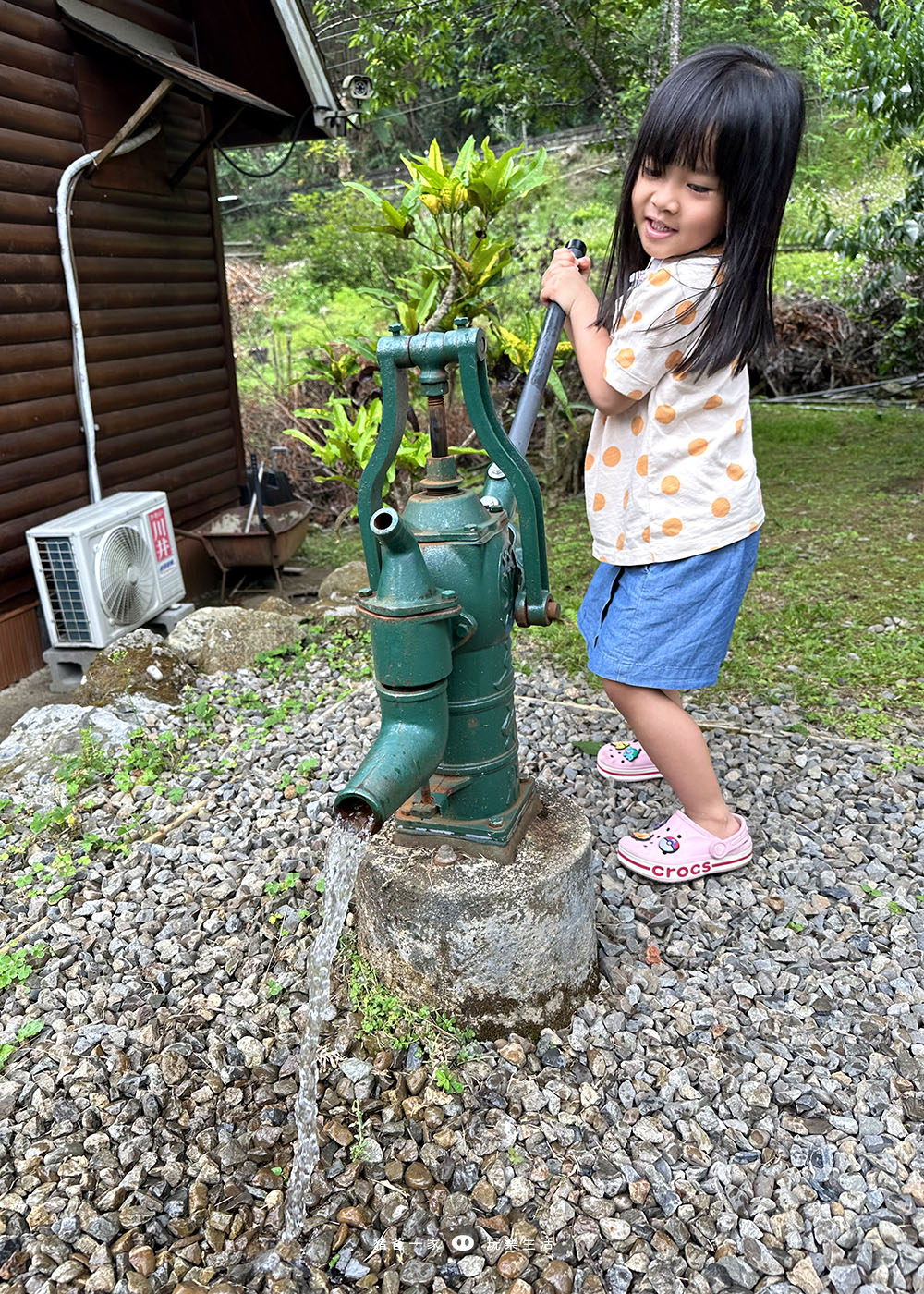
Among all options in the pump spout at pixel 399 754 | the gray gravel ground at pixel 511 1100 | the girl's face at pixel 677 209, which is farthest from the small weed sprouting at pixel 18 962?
the girl's face at pixel 677 209

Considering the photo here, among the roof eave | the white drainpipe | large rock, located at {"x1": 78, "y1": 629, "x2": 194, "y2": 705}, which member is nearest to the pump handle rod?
large rock, located at {"x1": 78, "y1": 629, "x2": 194, "y2": 705}

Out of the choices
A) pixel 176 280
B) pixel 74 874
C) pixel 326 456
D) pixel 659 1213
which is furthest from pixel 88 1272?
pixel 176 280

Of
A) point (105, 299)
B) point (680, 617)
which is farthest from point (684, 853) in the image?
point (105, 299)

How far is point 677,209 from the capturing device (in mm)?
1705

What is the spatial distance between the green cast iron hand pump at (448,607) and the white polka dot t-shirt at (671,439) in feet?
0.67

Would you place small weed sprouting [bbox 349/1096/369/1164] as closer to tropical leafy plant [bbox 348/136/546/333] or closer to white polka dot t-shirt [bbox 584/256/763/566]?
white polka dot t-shirt [bbox 584/256/763/566]

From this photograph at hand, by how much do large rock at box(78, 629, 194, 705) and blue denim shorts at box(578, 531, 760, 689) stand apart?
2.00 metres

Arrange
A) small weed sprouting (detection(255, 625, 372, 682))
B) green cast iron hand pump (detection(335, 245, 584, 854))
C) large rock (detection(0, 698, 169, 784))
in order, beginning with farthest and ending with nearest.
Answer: small weed sprouting (detection(255, 625, 372, 682)) → large rock (detection(0, 698, 169, 784)) → green cast iron hand pump (detection(335, 245, 584, 854))

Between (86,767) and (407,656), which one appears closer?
(407,656)

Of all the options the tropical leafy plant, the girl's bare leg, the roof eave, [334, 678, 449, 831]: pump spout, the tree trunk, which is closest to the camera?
[334, 678, 449, 831]: pump spout

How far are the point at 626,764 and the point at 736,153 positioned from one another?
1.55 m

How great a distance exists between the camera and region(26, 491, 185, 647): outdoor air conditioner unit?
396 cm

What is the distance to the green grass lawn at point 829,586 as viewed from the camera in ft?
10.1

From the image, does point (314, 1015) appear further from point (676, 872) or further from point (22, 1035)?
point (676, 872)
